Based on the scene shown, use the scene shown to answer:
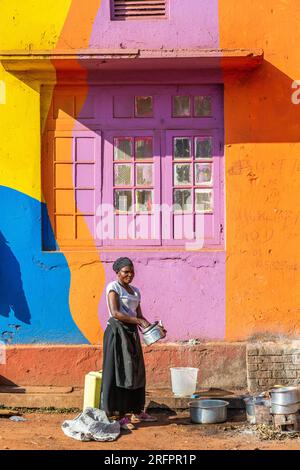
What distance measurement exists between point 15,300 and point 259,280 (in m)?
2.60

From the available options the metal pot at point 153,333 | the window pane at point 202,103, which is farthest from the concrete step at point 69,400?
the window pane at point 202,103

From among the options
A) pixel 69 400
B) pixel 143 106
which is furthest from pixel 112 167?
pixel 69 400

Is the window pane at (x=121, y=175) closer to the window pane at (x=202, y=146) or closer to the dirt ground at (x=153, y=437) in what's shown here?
the window pane at (x=202, y=146)

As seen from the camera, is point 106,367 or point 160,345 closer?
point 106,367

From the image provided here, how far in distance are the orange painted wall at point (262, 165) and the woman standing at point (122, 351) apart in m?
1.53

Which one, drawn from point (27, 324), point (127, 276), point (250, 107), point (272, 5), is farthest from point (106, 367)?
point (272, 5)

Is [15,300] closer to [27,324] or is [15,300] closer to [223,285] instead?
[27,324]

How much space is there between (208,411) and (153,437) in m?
0.68

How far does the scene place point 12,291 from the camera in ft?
31.6

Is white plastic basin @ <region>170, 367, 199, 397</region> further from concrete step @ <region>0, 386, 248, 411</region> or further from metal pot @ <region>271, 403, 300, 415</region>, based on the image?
metal pot @ <region>271, 403, 300, 415</region>

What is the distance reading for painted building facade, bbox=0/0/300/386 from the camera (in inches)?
378

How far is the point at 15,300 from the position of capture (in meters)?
9.62

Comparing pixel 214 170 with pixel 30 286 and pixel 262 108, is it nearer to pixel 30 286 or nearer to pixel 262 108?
pixel 262 108

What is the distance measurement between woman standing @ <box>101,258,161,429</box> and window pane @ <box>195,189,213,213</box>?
1.67 m
